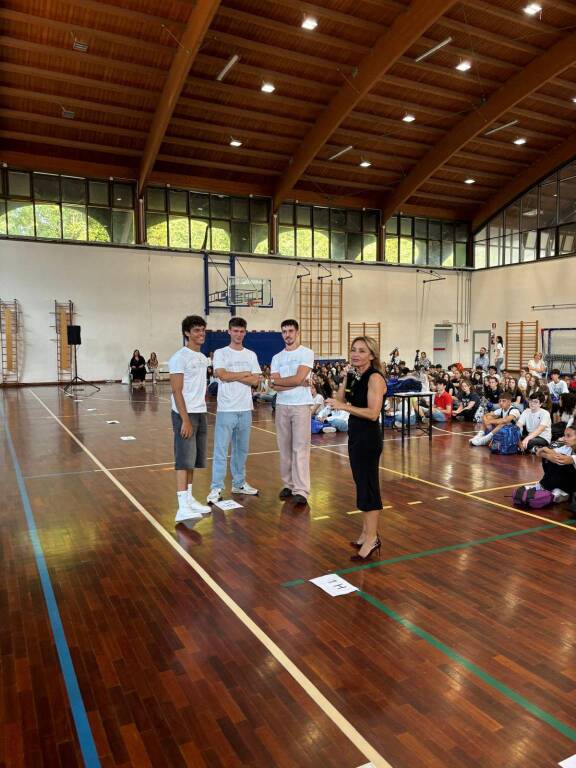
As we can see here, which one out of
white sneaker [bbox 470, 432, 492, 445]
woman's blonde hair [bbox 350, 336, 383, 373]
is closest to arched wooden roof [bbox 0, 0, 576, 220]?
white sneaker [bbox 470, 432, 492, 445]

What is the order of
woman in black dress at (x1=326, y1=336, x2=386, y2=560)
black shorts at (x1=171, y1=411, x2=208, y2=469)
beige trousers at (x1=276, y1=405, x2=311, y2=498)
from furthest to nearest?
beige trousers at (x1=276, y1=405, x2=311, y2=498) < black shorts at (x1=171, y1=411, x2=208, y2=469) < woman in black dress at (x1=326, y1=336, x2=386, y2=560)

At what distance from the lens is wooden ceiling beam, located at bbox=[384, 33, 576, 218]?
16.4 metres

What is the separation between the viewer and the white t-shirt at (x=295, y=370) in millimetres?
5414

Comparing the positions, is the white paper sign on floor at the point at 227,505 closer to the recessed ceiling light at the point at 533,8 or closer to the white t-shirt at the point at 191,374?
the white t-shirt at the point at 191,374

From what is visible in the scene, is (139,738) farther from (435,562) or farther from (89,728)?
(435,562)

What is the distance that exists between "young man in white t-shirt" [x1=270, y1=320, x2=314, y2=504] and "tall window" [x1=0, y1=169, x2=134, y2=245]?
17778 mm

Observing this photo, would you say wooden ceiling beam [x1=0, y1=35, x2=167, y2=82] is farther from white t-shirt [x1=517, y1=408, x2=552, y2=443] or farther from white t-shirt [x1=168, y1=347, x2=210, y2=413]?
white t-shirt [x1=517, y1=408, x2=552, y2=443]

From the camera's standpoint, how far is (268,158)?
858 inches

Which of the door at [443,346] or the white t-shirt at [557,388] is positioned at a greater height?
the door at [443,346]

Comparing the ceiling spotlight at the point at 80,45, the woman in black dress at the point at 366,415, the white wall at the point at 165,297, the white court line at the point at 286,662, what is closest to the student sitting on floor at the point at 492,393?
the woman in black dress at the point at 366,415

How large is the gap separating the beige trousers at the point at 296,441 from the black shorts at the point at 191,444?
2.83 feet

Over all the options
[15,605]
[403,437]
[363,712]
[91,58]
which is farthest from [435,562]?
[91,58]

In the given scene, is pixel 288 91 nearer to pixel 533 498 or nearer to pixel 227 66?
pixel 227 66

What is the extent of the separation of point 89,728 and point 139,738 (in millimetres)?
238
